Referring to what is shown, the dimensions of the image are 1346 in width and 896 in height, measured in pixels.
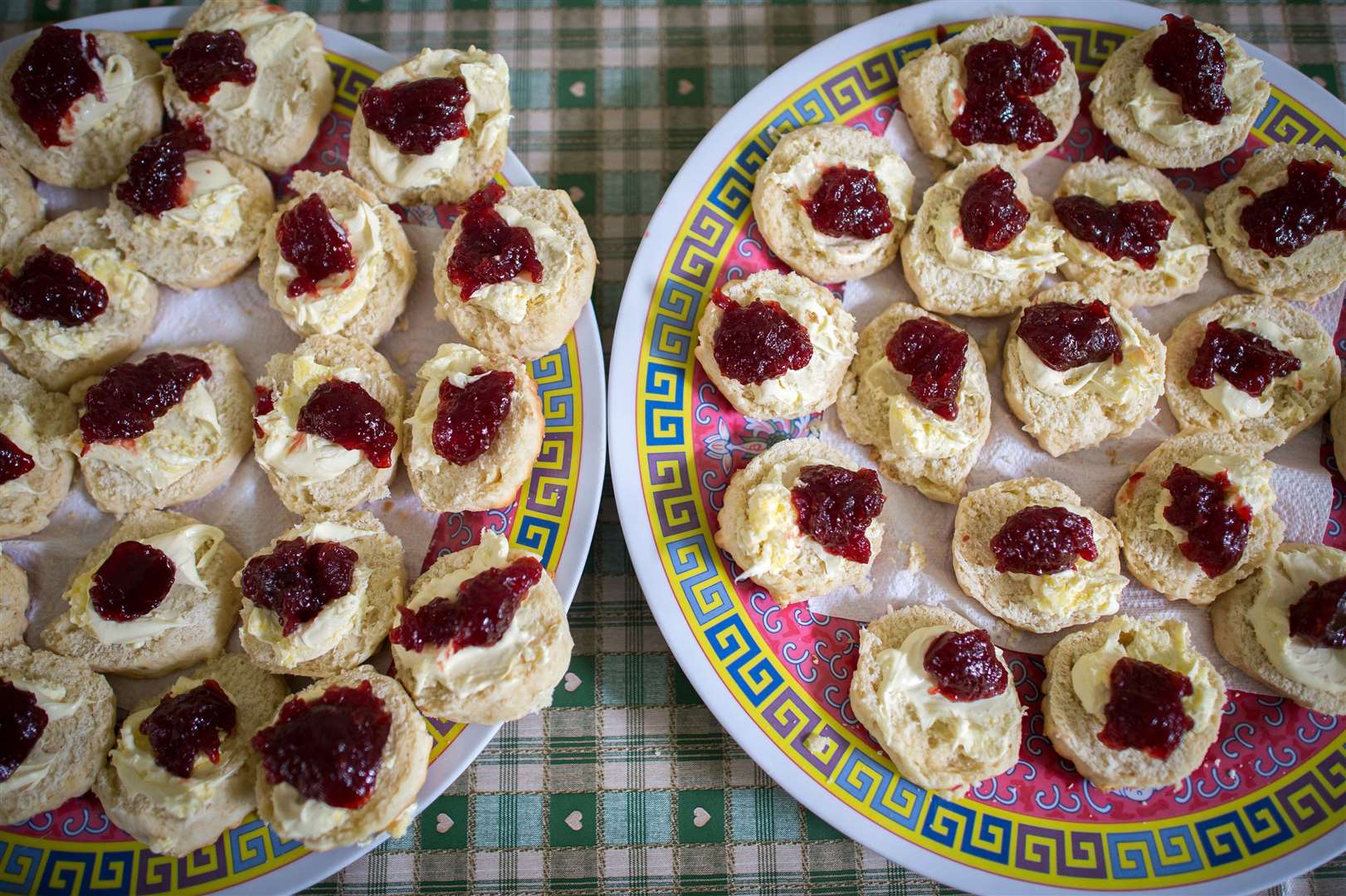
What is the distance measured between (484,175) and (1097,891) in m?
4.03

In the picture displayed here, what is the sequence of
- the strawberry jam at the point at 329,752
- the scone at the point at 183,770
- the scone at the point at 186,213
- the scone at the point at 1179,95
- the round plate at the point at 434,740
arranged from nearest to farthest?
the strawberry jam at the point at 329,752
the scone at the point at 183,770
the round plate at the point at 434,740
the scone at the point at 186,213
the scone at the point at 1179,95

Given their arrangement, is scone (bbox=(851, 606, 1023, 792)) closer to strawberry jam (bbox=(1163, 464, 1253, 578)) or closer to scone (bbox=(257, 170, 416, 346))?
strawberry jam (bbox=(1163, 464, 1253, 578))

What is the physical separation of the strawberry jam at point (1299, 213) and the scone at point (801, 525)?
209cm

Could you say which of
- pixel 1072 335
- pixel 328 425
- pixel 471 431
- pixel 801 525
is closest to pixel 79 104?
pixel 328 425

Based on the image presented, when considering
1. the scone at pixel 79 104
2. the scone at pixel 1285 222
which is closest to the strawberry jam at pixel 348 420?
the scone at pixel 79 104

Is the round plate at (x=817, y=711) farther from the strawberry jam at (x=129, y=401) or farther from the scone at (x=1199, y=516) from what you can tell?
the strawberry jam at (x=129, y=401)

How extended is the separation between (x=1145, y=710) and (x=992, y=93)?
2.74m

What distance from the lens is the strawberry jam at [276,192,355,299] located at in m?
3.84

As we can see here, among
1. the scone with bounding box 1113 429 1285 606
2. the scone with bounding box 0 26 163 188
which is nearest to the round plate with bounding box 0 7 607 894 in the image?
the scone with bounding box 0 26 163 188

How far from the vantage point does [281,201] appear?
425cm

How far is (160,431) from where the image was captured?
3.79 m

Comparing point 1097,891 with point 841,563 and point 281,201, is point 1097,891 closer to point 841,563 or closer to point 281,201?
point 841,563

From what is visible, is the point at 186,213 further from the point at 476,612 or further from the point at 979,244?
the point at 979,244

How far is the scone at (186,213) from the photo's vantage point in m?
3.94
